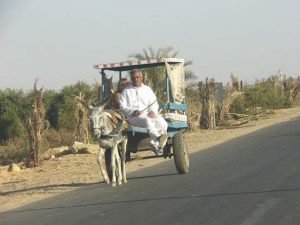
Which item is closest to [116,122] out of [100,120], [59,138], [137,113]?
[100,120]

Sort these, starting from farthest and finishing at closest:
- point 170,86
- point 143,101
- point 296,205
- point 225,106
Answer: point 225,106, point 170,86, point 143,101, point 296,205

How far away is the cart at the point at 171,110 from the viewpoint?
1252 cm

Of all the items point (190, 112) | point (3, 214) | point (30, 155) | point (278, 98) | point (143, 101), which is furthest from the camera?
point (278, 98)

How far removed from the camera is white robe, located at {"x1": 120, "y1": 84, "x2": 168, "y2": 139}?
12.1 metres

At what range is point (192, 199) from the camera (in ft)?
31.1

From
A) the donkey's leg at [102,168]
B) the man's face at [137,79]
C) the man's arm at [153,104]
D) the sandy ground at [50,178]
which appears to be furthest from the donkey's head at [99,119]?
the sandy ground at [50,178]

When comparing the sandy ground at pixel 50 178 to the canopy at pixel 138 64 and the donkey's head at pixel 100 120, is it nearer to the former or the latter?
the donkey's head at pixel 100 120

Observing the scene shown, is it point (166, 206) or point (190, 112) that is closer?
point (166, 206)

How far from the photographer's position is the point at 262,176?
11516mm

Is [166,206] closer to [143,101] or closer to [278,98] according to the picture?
[143,101]

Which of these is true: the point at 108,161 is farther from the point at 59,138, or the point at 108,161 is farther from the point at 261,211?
the point at 59,138

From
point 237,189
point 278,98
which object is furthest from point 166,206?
point 278,98

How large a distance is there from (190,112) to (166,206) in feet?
69.9

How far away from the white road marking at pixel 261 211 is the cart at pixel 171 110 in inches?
158
